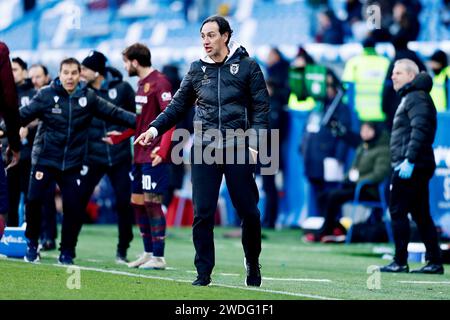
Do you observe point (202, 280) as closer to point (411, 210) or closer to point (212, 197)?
point (212, 197)

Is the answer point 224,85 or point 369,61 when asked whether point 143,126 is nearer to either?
point 224,85

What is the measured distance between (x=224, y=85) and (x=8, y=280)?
241 centimetres

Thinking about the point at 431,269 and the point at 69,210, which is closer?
the point at 69,210

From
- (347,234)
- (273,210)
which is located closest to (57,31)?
(273,210)

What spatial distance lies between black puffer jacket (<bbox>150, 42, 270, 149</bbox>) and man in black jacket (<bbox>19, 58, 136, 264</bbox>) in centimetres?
278

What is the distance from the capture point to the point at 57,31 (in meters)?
32.0

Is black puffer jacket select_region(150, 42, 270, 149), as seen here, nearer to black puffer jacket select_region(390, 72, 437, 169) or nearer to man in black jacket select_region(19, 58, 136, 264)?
man in black jacket select_region(19, 58, 136, 264)

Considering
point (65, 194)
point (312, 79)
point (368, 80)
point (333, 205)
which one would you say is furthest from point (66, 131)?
point (312, 79)

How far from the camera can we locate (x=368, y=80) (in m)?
19.8

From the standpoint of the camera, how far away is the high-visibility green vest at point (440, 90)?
18938mm

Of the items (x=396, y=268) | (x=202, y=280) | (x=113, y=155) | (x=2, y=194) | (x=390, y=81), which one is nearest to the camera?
(x=2, y=194)

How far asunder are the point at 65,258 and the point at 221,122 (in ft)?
11.3

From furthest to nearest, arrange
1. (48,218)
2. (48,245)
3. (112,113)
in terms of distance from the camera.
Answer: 1. (48,218)
2. (48,245)
3. (112,113)

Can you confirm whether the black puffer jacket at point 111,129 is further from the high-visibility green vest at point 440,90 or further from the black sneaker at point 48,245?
the high-visibility green vest at point 440,90
